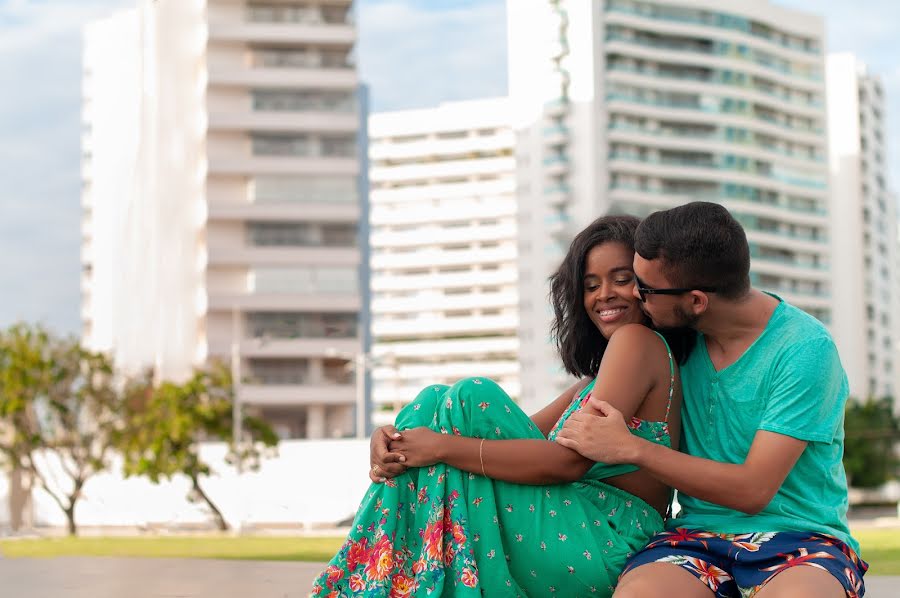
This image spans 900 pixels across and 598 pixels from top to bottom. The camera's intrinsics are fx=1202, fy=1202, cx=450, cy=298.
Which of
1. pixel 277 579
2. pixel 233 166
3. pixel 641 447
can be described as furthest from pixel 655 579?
pixel 233 166

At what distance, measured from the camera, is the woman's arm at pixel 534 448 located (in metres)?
2.93

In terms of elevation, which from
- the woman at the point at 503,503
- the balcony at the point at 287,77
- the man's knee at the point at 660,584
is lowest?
the man's knee at the point at 660,584

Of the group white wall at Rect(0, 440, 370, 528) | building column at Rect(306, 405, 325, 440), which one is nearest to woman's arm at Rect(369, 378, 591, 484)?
white wall at Rect(0, 440, 370, 528)

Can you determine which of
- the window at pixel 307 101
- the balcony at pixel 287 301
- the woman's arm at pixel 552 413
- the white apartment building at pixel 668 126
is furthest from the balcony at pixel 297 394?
the woman's arm at pixel 552 413

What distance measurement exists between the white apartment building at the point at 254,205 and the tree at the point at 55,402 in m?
15.8

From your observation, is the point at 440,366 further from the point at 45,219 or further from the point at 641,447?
the point at 641,447

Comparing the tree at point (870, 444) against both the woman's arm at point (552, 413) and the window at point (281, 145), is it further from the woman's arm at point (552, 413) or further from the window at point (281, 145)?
the woman's arm at point (552, 413)

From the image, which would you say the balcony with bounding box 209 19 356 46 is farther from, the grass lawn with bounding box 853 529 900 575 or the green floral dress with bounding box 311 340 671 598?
the green floral dress with bounding box 311 340 671 598

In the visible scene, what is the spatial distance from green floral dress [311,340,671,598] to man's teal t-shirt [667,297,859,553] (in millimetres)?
157

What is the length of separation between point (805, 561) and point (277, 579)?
3.45 meters

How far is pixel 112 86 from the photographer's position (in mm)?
63219

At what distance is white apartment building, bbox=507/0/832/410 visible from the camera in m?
67.1

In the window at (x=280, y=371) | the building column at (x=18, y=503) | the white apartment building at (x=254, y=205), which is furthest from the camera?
the white apartment building at (x=254, y=205)

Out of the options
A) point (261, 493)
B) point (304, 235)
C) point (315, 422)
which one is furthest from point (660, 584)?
point (304, 235)
